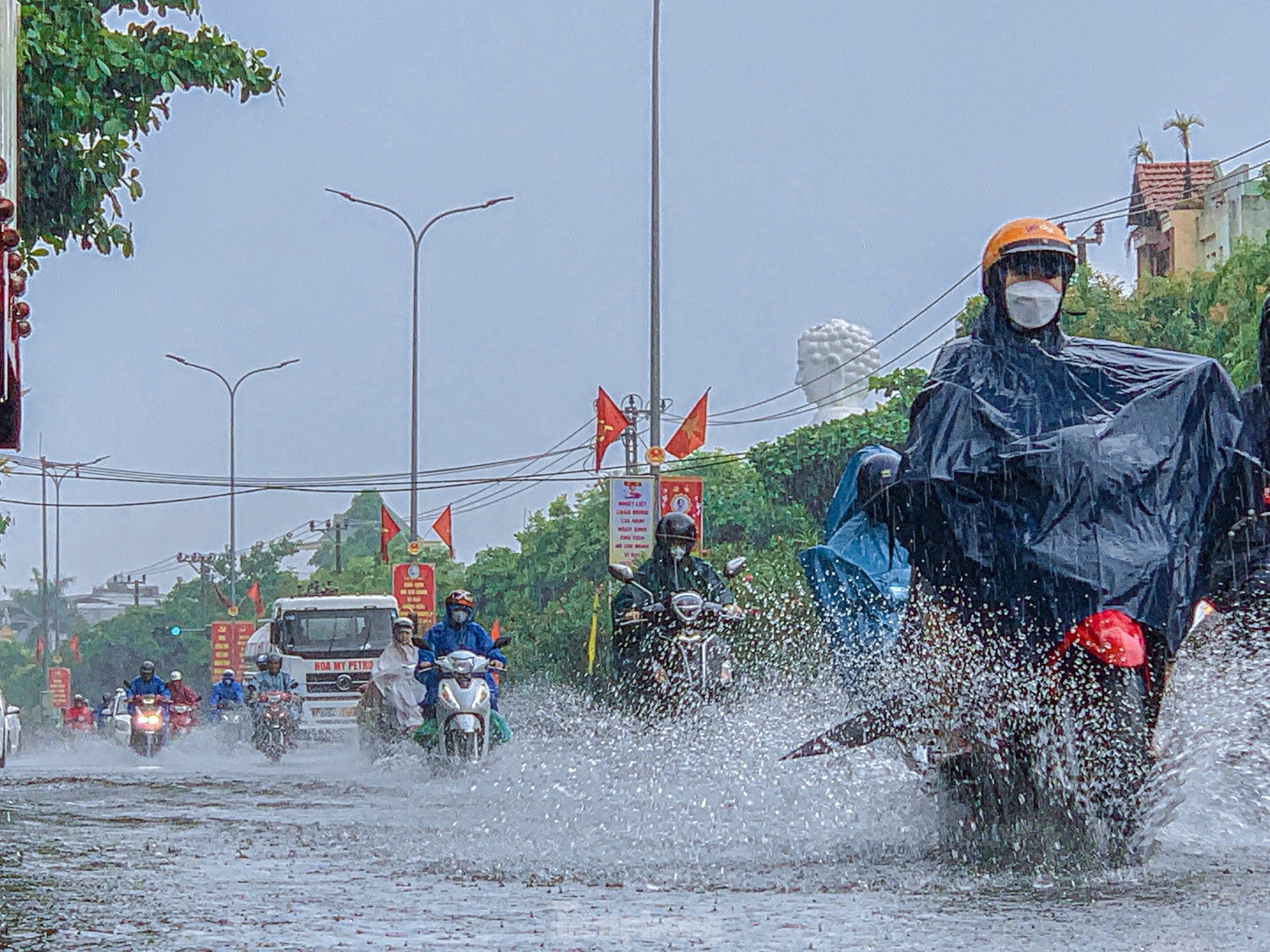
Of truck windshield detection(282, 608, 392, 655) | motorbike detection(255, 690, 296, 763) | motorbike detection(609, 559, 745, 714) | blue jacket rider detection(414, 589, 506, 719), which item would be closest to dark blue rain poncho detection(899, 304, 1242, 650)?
motorbike detection(609, 559, 745, 714)

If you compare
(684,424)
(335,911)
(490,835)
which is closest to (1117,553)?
(335,911)

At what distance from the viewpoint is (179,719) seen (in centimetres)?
2977

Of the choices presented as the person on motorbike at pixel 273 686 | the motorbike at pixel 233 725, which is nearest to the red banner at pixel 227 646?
the motorbike at pixel 233 725

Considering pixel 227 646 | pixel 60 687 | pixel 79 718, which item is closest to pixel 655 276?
pixel 79 718

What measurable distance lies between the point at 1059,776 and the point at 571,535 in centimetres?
6125

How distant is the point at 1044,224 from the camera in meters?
7.09

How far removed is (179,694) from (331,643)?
13.9 feet

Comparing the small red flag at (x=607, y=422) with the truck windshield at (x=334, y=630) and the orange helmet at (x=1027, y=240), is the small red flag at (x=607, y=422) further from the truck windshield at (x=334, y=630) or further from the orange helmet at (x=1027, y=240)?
the orange helmet at (x=1027, y=240)

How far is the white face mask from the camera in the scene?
6984mm

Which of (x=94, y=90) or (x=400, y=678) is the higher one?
(x=94, y=90)

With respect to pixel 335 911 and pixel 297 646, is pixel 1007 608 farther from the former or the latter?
pixel 297 646

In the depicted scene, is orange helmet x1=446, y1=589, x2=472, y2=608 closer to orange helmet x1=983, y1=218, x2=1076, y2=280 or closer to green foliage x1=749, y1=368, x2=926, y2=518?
orange helmet x1=983, y1=218, x2=1076, y2=280

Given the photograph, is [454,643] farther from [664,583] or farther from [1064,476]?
[1064,476]

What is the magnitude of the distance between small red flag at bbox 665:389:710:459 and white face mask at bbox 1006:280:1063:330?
27.2 meters
